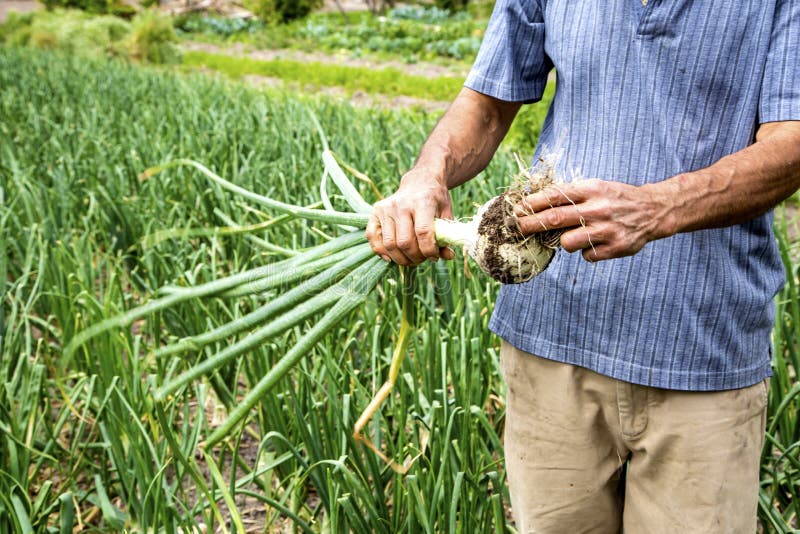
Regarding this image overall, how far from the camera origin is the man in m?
1.13

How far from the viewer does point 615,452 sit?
1.39 metres

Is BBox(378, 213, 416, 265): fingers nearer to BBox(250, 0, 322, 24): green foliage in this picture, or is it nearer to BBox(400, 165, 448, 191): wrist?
BBox(400, 165, 448, 191): wrist

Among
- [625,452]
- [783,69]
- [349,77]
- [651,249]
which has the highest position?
[783,69]

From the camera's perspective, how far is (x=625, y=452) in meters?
1.38

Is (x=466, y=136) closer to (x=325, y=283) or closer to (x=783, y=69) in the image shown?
(x=325, y=283)

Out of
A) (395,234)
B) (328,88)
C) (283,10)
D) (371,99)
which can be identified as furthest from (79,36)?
(395,234)

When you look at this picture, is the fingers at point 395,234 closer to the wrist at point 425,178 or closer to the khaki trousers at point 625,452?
the wrist at point 425,178

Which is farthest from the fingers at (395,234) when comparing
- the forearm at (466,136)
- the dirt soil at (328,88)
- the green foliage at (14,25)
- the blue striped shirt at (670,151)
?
the green foliage at (14,25)

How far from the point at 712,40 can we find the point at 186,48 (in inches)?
615

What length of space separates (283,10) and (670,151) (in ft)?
57.1

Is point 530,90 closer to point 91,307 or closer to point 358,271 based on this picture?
point 358,271

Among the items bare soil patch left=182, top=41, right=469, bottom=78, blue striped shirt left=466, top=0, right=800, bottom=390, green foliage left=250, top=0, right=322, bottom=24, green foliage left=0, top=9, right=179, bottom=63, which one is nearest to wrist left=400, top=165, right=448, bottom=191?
blue striped shirt left=466, top=0, right=800, bottom=390

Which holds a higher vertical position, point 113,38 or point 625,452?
point 113,38

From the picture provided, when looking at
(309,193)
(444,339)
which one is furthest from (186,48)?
(444,339)
